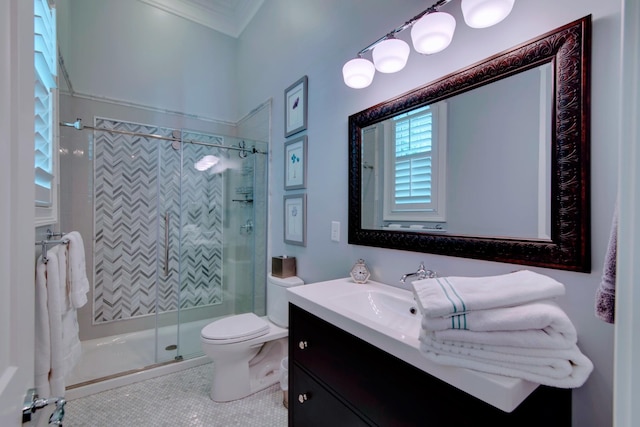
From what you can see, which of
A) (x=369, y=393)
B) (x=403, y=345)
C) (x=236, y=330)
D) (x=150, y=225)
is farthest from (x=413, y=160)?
(x=150, y=225)

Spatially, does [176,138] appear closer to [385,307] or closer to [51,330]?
[51,330]

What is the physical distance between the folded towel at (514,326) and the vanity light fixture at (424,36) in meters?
0.91

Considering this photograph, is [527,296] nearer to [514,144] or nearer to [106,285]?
[514,144]

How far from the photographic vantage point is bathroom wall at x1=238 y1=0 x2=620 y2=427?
79cm

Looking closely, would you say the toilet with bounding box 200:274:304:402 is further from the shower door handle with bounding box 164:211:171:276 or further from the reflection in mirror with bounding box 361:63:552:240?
the reflection in mirror with bounding box 361:63:552:240

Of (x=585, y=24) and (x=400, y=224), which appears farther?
(x=400, y=224)

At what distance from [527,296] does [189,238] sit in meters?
2.55

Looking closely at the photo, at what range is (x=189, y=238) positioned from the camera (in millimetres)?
2600

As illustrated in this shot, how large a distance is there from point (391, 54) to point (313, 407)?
1.56 metres

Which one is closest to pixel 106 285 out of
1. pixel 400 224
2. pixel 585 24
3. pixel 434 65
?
pixel 400 224

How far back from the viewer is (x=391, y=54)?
50.5 inches

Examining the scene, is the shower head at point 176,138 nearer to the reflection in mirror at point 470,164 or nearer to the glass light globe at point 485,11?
the reflection in mirror at point 470,164

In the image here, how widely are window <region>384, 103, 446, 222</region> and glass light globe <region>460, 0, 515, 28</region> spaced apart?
306 mm
